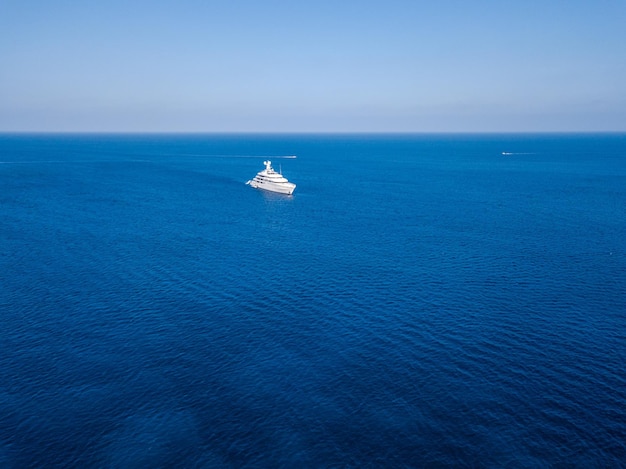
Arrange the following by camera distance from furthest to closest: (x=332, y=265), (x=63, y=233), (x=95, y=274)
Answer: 1. (x=63, y=233)
2. (x=332, y=265)
3. (x=95, y=274)

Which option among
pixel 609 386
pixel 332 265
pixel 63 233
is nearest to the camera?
pixel 609 386

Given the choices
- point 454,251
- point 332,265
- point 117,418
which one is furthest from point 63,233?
point 454,251

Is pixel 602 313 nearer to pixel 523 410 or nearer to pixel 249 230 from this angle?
pixel 523 410

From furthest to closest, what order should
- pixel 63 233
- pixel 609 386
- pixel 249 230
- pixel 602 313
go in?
pixel 249 230 → pixel 63 233 → pixel 602 313 → pixel 609 386

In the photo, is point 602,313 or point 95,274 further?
point 95,274

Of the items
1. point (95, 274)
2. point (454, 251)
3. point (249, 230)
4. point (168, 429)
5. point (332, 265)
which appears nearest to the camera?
point (168, 429)

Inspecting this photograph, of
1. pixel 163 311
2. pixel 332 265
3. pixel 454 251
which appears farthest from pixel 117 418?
pixel 454 251

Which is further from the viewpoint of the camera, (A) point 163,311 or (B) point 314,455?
(A) point 163,311

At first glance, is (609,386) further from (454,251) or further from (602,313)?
(454,251)

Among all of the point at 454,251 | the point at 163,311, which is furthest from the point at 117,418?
the point at 454,251
